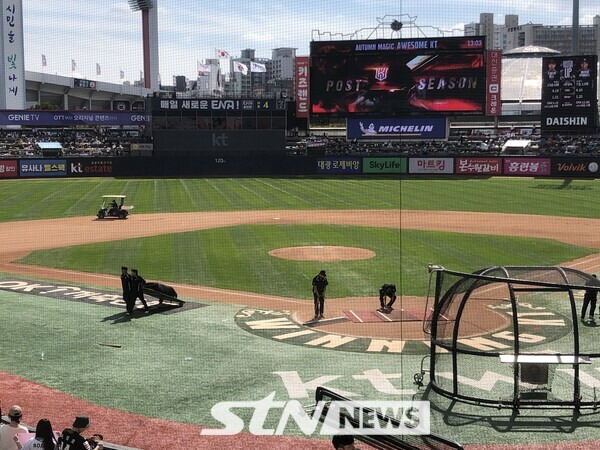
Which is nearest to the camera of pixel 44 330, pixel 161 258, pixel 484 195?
pixel 44 330

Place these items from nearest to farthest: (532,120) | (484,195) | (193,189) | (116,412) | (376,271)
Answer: (116,412) < (376,271) < (484,195) < (193,189) < (532,120)

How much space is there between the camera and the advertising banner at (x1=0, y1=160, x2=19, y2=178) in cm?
4894

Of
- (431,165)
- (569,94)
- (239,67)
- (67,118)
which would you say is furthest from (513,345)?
(67,118)

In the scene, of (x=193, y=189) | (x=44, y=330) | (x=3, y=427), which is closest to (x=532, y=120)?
(x=193, y=189)

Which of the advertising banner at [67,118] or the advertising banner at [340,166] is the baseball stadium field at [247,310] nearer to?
the advertising banner at [340,166]

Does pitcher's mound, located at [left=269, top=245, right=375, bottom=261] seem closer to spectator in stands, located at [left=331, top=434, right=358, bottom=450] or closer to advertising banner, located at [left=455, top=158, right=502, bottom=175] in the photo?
spectator in stands, located at [left=331, top=434, right=358, bottom=450]

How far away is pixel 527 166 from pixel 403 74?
38.6 feet

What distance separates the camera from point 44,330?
40.8ft

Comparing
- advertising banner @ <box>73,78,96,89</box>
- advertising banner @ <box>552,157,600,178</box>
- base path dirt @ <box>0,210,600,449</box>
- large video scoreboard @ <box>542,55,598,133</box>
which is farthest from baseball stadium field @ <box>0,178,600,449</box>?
advertising banner @ <box>73,78,96,89</box>

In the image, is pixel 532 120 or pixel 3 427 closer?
pixel 3 427

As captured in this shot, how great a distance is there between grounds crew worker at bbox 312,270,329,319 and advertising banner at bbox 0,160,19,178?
42.2 meters

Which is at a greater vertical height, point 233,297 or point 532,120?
point 532,120

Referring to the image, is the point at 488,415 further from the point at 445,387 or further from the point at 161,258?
the point at 161,258

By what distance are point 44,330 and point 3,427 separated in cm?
640
